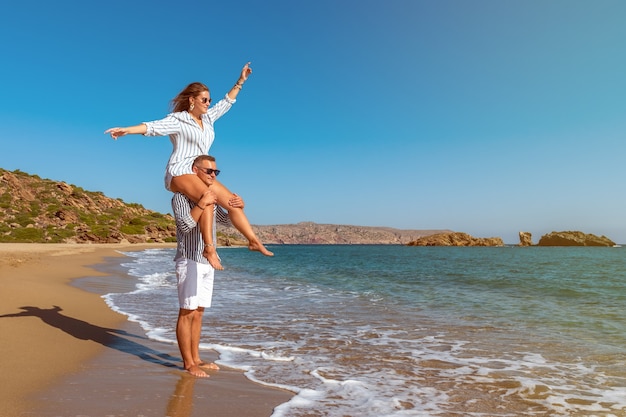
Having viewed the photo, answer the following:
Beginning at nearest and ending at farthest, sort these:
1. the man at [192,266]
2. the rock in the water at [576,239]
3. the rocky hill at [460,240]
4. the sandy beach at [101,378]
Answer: the sandy beach at [101,378]
the man at [192,266]
the rock in the water at [576,239]
the rocky hill at [460,240]

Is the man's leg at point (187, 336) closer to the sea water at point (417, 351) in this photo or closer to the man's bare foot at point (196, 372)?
the man's bare foot at point (196, 372)

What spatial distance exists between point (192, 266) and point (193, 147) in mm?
1280

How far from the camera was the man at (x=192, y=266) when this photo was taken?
4648 millimetres

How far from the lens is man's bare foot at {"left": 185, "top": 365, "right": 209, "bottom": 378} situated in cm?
470

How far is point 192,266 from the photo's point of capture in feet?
15.8

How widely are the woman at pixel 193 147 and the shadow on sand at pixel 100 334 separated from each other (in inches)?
69.2

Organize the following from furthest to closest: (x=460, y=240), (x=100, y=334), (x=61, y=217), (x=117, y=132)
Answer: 1. (x=460, y=240)
2. (x=61, y=217)
3. (x=100, y=334)
4. (x=117, y=132)

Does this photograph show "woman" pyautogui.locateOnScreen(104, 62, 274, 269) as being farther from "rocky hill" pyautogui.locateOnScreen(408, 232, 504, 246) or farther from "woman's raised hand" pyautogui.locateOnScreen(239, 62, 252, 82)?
"rocky hill" pyautogui.locateOnScreen(408, 232, 504, 246)

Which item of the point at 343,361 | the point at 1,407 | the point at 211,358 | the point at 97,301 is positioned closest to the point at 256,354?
the point at 211,358

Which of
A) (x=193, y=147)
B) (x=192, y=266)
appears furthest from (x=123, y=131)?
(x=192, y=266)

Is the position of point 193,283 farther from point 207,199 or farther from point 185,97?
point 185,97

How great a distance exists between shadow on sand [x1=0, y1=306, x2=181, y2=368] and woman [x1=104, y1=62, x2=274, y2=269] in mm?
1758

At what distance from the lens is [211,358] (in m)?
5.71

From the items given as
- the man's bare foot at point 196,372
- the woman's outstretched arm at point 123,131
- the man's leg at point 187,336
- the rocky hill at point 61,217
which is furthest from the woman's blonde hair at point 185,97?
the rocky hill at point 61,217
